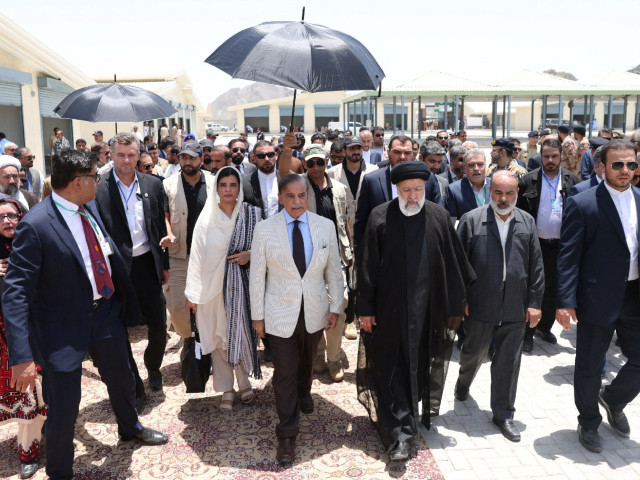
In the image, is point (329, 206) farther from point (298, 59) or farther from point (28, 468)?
point (28, 468)

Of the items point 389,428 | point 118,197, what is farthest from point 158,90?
point 389,428

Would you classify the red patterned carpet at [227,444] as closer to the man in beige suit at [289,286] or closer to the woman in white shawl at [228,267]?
the man in beige suit at [289,286]

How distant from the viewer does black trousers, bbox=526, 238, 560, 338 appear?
221 inches

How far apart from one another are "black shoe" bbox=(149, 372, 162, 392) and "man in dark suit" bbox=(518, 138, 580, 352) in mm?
3707

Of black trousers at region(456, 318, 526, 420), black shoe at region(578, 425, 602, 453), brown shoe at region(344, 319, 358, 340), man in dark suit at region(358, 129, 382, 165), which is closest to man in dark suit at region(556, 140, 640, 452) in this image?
black shoe at region(578, 425, 602, 453)

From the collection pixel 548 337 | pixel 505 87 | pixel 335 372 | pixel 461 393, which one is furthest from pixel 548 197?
pixel 505 87

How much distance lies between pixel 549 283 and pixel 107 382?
14.7 ft

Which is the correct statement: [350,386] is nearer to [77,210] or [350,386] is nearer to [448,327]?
[448,327]

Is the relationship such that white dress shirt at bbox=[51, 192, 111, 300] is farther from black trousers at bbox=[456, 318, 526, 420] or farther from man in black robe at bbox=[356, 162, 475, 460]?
black trousers at bbox=[456, 318, 526, 420]

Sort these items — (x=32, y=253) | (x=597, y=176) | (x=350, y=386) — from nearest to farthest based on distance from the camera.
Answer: (x=32, y=253), (x=350, y=386), (x=597, y=176)

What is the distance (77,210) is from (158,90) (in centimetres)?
2484

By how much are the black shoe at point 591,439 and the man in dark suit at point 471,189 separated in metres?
2.44

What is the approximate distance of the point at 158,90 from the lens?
86.6ft

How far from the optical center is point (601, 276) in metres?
3.78
